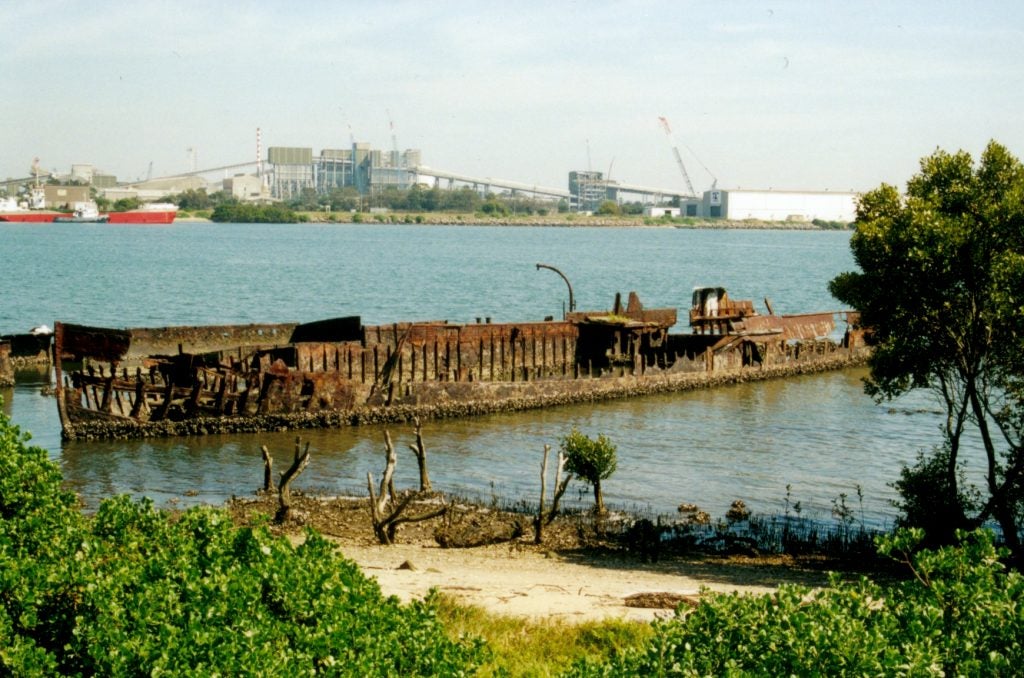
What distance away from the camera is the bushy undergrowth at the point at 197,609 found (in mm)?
7945

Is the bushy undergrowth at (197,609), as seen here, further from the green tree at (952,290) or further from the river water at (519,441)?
the river water at (519,441)

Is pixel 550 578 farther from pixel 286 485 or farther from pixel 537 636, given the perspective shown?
pixel 286 485

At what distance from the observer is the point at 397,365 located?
3725 centimetres

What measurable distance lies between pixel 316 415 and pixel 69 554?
22.5 m

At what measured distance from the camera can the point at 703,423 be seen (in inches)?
1467

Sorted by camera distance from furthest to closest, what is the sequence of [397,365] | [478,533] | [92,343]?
[397,365] < [92,343] < [478,533]

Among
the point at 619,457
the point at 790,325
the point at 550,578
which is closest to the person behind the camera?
the point at 550,578

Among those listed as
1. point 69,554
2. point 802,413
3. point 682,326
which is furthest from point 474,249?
point 69,554

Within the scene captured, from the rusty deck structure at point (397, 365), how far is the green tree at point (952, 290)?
1807 centimetres

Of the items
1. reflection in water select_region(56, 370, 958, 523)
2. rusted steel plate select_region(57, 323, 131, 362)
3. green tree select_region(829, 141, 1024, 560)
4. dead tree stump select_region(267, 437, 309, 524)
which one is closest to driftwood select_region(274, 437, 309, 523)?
dead tree stump select_region(267, 437, 309, 524)

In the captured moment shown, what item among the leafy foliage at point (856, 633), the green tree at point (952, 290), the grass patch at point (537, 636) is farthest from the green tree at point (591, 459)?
the leafy foliage at point (856, 633)

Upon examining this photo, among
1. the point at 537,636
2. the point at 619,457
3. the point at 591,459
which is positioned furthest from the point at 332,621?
the point at 619,457

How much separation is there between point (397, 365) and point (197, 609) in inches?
1137

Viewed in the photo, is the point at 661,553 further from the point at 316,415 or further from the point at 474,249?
the point at 474,249
